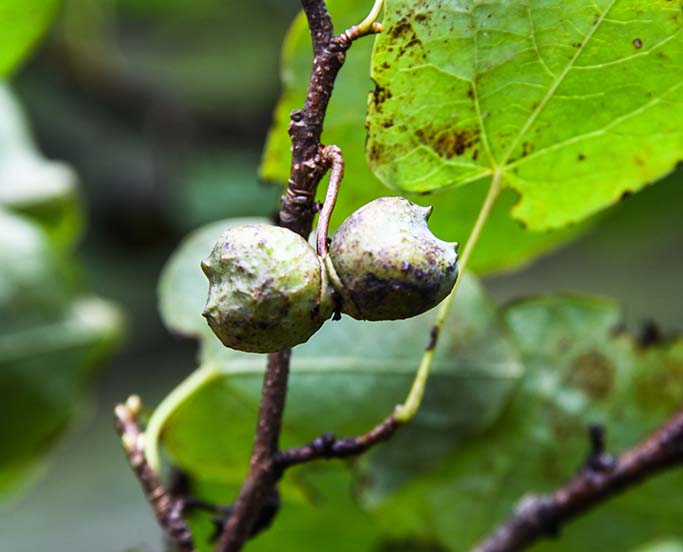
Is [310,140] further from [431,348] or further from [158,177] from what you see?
[158,177]

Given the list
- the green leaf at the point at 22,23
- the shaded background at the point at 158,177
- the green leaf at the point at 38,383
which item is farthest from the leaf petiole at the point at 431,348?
the shaded background at the point at 158,177

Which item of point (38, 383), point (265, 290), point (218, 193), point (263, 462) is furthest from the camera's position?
point (218, 193)

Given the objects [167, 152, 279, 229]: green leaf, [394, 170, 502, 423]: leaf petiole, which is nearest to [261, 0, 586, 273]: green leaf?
[394, 170, 502, 423]: leaf petiole

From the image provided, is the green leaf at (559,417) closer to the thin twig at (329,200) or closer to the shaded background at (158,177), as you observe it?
the thin twig at (329,200)

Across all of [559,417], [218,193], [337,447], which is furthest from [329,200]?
[218,193]

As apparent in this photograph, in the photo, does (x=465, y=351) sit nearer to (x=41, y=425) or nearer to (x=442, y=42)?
(x=442, y=42)

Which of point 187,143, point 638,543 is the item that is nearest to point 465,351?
point 638,543
